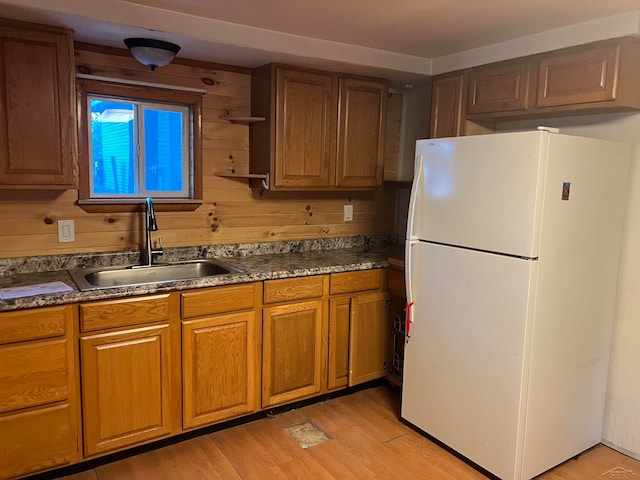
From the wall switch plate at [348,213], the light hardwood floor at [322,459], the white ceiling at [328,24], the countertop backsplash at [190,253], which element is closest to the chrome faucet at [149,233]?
the countertop backsplash at [190,253]

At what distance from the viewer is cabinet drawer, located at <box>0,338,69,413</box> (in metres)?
2.02

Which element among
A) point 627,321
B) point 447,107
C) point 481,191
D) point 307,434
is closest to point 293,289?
point 307,434

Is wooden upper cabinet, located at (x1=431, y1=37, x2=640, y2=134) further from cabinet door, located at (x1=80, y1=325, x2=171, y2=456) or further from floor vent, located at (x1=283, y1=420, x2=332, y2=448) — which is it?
cabinet door, located at (x1=80, y1=325, x2=171, y2=456)

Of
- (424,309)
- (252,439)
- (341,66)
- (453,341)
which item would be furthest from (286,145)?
(252,439)

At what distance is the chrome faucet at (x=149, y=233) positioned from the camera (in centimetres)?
264

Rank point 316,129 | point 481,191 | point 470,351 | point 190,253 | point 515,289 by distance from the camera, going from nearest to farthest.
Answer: point 515,289, point 481,191, point 470,351, point 190,253, point 316,129

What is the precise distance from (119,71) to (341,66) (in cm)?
121

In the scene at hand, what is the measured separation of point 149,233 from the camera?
107 inches

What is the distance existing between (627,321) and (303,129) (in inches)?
79.1

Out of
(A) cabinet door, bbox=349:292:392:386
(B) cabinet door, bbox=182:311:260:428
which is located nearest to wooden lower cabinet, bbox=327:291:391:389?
(A) cabinet door, bbox=349:292:392:386

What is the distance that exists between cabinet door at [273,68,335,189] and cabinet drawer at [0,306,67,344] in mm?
1351

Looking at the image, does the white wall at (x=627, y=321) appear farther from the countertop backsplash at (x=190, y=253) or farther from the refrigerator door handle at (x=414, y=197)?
the countertop backsplash at (x=190, y=253)

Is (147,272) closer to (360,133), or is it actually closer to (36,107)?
(36,107)

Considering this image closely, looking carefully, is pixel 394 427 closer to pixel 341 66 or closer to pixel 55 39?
pixel 341 66
